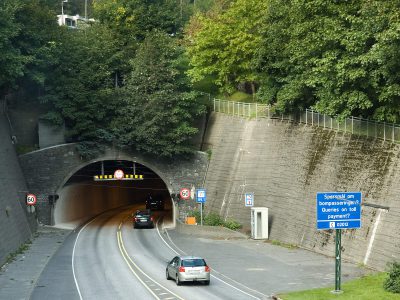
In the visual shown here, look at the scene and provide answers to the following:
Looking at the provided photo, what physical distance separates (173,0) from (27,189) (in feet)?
122

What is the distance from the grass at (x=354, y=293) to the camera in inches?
1058

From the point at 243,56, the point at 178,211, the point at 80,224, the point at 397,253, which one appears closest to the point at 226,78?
the point at 243,56

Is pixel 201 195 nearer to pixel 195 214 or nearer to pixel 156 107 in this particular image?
pixel 195 214

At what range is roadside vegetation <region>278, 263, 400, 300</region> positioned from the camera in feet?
88.5

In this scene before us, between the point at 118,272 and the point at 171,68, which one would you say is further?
the point at 171,68

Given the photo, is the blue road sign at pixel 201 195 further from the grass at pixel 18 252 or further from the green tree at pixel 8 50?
the green tree at pixel 8 50

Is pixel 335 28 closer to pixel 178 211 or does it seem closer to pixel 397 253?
pixel 397 253

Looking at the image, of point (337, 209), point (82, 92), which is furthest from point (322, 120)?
point (82, 92)

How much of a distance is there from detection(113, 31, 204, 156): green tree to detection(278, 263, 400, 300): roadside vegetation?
101ft

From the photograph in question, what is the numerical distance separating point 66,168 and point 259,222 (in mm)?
19868

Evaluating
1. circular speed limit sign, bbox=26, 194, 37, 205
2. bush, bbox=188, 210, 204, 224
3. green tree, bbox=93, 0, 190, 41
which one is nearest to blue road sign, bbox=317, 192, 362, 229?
bush, bbox=188, 210, 204, 224

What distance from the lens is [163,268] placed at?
3850cm

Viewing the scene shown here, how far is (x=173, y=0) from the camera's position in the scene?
3342 inches

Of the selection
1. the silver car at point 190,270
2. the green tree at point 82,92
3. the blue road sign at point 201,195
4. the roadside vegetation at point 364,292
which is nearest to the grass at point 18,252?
the silver car at point 190,270
